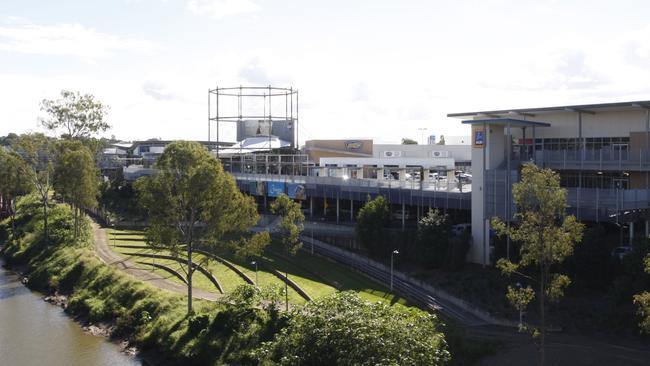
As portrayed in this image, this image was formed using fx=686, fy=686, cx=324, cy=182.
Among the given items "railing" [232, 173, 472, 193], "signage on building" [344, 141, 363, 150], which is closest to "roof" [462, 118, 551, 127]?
"railing" [232, 173, 472, 193]

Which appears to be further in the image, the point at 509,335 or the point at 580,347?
the point at 509,335

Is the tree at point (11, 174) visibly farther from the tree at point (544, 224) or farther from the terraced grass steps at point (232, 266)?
the tree at point (544, 224)

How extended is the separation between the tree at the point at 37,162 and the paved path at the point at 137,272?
19.4 feet

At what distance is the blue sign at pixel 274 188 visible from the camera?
60.9m

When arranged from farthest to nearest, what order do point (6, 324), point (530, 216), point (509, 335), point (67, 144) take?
point (67, 144)
point (6, 324)
point (509, 335)
point (530, 216)

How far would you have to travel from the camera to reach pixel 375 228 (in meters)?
44.0

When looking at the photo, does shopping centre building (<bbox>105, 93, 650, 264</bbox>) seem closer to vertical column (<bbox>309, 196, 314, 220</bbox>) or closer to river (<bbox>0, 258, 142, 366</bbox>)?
vertical column (<bbox>309, 196, 314, 220</bbox>)

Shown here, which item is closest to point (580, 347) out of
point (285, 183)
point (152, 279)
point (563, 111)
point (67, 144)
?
point (563, 111)

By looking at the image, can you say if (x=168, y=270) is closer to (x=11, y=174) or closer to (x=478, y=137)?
(x=478, y=137)

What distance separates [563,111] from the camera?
41.3 m

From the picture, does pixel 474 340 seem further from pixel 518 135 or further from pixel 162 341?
pixel 518 135

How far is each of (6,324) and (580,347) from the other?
30.3 metres

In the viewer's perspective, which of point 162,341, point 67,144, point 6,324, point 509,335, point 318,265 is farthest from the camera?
point 67,144

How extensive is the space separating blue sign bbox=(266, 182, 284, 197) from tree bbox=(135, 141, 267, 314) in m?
25.1
